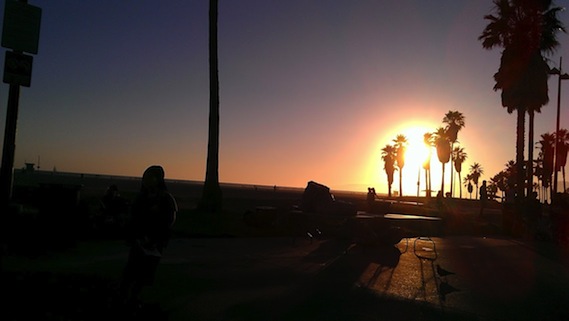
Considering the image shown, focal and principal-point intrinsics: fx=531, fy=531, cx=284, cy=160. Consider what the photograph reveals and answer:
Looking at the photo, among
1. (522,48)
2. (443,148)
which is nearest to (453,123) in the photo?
(443,148)

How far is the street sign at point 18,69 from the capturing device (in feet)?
20.7

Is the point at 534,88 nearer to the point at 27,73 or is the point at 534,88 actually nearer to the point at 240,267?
the point at 240,267

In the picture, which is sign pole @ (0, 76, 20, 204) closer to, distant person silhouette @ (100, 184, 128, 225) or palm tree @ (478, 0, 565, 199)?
distant person silhouette @ (100, 184, 128, 225)

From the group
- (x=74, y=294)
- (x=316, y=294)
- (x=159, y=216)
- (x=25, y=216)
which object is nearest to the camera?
(x=159, y=216)

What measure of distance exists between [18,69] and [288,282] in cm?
512

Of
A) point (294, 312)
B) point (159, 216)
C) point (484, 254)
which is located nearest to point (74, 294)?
point (159, 216)

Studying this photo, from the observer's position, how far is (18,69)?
6.38m

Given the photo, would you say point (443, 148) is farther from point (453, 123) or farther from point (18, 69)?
point (18, 69)

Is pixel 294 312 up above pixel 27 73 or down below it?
below

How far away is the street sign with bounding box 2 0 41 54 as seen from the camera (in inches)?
248

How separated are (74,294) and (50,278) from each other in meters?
1.06

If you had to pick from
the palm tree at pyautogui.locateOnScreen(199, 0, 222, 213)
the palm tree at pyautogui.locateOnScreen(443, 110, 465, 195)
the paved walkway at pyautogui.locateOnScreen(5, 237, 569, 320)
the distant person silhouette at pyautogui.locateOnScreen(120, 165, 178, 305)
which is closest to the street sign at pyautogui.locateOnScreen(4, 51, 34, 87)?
the distant person silhouette at pyautogui.locateOnScreen(120, 165, 178, 305)

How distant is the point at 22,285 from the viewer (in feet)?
21.0

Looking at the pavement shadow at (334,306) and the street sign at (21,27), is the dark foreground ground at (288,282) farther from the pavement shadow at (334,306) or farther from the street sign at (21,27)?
the street sign at (21,27)
